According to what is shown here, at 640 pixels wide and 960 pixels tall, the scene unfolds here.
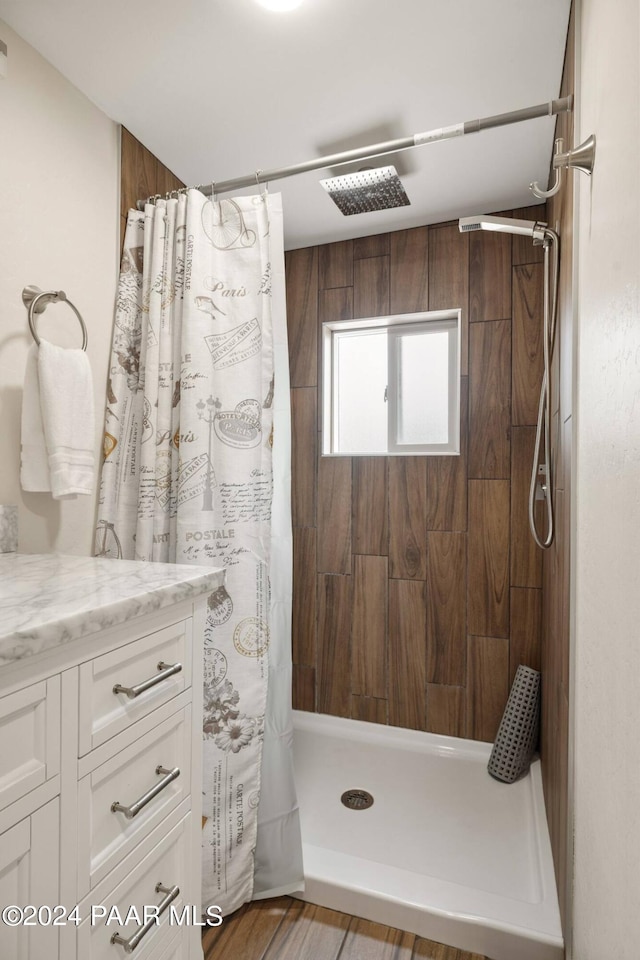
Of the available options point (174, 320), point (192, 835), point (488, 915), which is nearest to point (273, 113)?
point (174, 320)

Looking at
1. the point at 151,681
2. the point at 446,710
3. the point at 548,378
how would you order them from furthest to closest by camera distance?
1. the point at 446,710
2. the point at 548,378
3. the point at 151,681

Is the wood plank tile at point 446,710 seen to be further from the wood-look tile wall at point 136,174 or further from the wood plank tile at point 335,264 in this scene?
the wood-look tile wall at point 136,174

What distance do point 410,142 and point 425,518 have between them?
56.1 inches

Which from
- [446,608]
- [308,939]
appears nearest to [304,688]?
[446,608]

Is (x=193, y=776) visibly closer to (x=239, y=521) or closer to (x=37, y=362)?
(x=239, y=521)

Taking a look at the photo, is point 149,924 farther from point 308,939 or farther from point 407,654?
point 407,654

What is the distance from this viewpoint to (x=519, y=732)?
2.04 meters

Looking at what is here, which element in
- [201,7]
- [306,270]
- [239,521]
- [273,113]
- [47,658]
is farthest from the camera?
[306,270]

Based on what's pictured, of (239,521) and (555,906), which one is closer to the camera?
(555,906)

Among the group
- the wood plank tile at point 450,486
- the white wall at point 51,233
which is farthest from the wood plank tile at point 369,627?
the white wall at point 51,233

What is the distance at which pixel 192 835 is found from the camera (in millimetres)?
1050

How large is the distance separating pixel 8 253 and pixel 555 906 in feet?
7.11

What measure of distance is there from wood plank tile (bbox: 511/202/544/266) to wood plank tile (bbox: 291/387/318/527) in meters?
1.05

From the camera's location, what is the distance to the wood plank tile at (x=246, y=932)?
1.35 m
